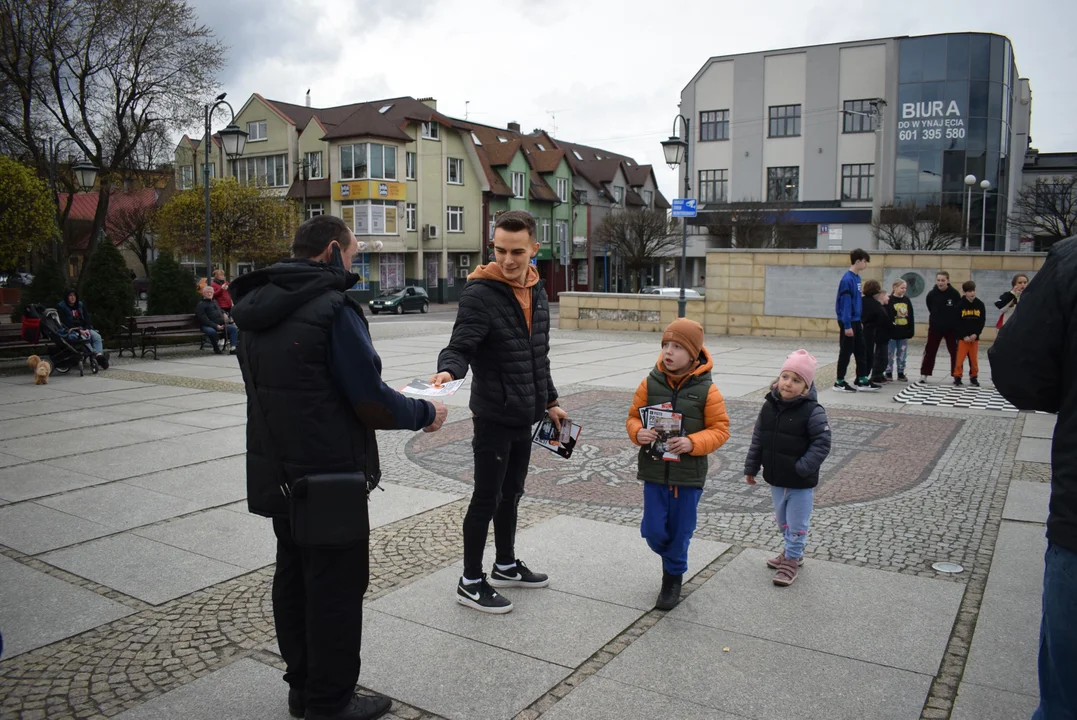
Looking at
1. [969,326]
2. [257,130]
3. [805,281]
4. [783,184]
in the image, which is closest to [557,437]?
[969,326]

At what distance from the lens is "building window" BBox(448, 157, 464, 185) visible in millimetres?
→ 54344

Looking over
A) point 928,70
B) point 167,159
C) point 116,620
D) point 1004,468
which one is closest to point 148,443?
point 116,620

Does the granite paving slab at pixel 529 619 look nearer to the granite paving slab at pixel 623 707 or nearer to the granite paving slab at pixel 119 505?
the granite paving slab at pixel 623 707

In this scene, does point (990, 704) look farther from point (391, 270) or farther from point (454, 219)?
point (454, 219)

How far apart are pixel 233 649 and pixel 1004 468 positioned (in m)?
6.77

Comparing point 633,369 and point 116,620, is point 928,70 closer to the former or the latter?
point 633,369

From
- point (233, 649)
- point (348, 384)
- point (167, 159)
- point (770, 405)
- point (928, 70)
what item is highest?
Result: point (928, 70)

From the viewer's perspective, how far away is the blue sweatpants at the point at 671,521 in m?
4.39

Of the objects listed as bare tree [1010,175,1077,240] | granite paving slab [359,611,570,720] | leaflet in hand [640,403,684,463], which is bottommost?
granite paving slab [359,611,570,720]

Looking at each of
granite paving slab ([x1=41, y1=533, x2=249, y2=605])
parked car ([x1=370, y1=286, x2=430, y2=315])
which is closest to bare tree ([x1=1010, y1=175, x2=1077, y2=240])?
parked car ([x1=370, y1=286, x2=430, y2=315])

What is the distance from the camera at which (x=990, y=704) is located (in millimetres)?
3432

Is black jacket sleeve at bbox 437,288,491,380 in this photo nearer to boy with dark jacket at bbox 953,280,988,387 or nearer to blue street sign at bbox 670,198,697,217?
boy with dark jacket at bbox 953,280,988,387

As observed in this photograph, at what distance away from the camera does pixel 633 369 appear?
49.0 feet

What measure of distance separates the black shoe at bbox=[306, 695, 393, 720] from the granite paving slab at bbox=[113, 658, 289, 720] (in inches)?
9.8
